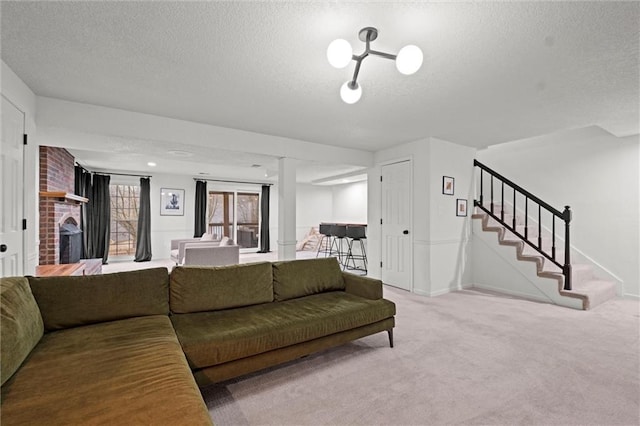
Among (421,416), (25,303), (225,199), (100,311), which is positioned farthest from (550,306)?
(225,199)

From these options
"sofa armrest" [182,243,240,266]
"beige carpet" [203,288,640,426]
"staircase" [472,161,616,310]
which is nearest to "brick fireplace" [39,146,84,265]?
"sofa armrest" [182,243,240,266]

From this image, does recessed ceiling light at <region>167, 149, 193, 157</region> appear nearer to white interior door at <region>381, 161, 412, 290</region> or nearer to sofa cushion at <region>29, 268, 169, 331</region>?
sofa cushion at <region>29, 268, 169, 331</region>

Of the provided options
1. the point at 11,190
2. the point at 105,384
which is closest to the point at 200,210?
the point at 11,190

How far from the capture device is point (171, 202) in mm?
8070

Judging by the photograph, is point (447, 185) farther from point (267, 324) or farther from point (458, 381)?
point (267, 324)

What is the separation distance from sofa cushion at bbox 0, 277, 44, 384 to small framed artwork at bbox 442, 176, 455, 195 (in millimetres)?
4671

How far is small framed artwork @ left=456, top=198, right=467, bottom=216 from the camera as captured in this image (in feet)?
15.9

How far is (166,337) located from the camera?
68.8 inches

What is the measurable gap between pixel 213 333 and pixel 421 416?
1328 millimetres

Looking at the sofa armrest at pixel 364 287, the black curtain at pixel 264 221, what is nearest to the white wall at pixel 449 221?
the sofa armrest at pixel 364 287

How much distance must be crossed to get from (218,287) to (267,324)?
587 millimetres

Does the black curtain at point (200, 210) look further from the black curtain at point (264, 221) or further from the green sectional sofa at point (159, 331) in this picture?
the green sectional sofa at point (159, 331)

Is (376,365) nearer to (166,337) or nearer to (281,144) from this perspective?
(166,337)

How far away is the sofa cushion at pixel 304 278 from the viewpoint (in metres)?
2.71
